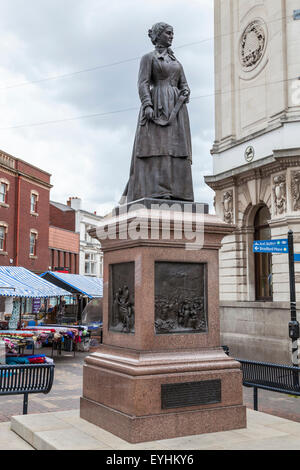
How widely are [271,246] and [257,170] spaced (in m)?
6.33

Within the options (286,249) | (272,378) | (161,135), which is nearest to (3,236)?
(286,249)

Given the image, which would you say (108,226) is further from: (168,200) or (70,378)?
(70,378)

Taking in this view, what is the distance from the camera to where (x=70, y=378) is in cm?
1415

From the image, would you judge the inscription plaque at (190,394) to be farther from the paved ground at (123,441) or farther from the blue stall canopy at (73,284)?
the blue stall canopy at (73,284)

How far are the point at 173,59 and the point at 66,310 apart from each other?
1049 inches

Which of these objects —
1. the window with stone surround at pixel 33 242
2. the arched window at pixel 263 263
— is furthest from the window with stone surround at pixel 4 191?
the arched window at pixel 263 263

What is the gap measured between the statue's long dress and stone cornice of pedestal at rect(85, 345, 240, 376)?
2244mm

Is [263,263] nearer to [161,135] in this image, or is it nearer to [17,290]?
[17,290]

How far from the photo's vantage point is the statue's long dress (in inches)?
295

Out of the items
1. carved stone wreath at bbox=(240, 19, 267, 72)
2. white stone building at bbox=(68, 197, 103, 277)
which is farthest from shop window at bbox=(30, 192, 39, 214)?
carved stone wreath at bbox=(240, 19, 267, 72)

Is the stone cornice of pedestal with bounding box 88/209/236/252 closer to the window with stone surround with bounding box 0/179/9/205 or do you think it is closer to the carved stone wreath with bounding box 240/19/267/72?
the carved stone wreath with bounding box 240/19/267/72

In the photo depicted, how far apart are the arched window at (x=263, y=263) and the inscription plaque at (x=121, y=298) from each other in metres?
11.6

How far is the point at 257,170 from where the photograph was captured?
1778 cm

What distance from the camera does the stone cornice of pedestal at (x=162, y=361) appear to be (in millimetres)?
6223
